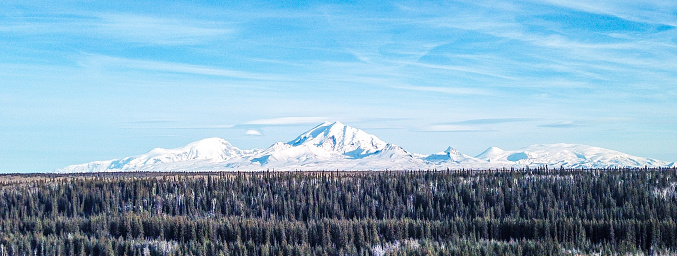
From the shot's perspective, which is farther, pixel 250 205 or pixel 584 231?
pixel 250 205

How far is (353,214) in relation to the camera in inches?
Answer: 5586

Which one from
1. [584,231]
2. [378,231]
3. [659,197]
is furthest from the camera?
[659,197]

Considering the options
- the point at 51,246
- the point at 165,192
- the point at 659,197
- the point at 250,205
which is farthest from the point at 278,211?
the point at 659,197

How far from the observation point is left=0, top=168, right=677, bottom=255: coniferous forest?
323 ft

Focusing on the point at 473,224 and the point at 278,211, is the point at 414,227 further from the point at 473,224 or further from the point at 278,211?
the point at 278,211

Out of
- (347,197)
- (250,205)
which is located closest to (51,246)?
(250,205)

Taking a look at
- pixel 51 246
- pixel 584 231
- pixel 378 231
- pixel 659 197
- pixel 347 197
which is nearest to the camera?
pixel 51 246

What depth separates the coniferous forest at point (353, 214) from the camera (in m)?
98.4

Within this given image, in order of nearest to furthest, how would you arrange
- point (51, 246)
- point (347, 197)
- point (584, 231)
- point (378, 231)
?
1. point (51, 246)
2. point (584, 231)
3. point (378, 231)
4. point (347, 197)

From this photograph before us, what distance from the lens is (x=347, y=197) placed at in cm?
14975

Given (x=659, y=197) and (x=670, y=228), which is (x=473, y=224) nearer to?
(x=670, y=228)

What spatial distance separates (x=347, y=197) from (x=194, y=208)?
1170 inches

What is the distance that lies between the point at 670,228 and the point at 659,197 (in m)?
36.6

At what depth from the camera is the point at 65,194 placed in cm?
15212
